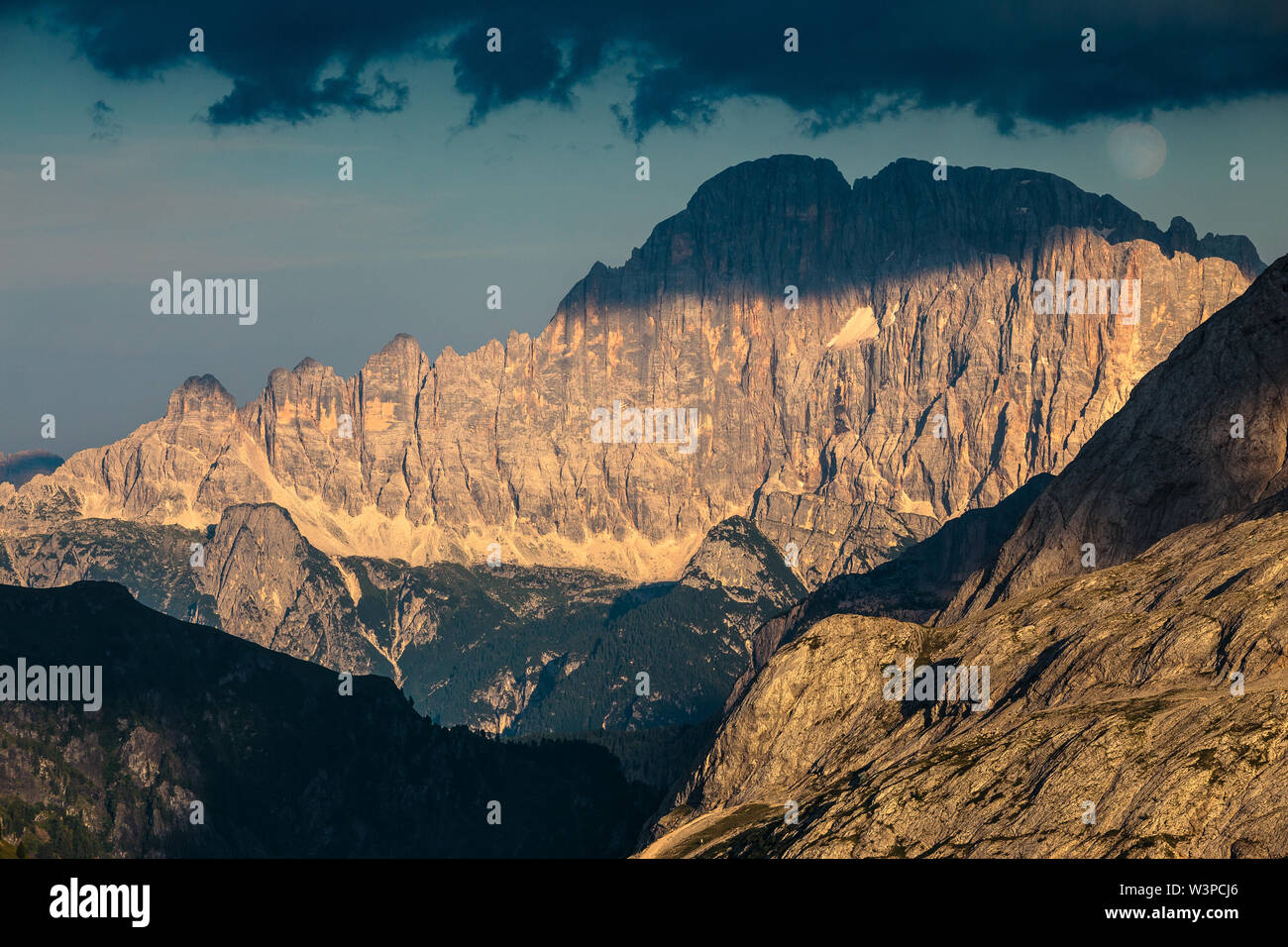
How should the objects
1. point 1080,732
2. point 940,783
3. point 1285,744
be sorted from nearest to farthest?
point 1285,744 < point 1080,732 < point 940,783

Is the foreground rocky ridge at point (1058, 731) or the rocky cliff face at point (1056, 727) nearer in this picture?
the foreground rocky ridge at point (1058, 731)

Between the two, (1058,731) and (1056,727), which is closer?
(1058,731)

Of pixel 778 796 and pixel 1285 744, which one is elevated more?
pixel 1285 744

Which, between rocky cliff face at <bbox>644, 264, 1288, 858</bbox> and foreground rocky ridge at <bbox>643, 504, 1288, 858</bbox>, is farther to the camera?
rocky cliff face at <bbox>644, 264, 1288, 858</bbox>
